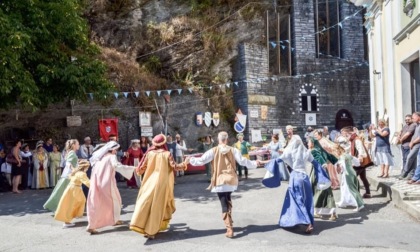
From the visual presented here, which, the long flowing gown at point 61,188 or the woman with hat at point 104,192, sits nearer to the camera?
the woman with hat at point 104,192

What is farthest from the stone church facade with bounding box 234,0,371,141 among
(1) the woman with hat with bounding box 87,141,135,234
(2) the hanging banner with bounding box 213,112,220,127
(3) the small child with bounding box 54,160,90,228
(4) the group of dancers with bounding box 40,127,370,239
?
(1) the woman with hat with bounding box 87,141,135,234

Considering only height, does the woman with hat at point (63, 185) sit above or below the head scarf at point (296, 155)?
below

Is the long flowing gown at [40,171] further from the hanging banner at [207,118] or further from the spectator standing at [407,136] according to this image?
the spectator standing at [407,136]

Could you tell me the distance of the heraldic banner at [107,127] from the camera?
19.0 m

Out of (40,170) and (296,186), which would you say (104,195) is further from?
(40,170)

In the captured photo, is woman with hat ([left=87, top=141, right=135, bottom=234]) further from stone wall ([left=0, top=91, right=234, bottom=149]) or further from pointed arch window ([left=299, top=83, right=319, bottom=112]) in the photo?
pointed arch window ([left=299, top=83, right=319, bottom=112])

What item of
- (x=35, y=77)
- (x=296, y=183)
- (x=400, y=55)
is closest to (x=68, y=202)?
(x=296, y=183)

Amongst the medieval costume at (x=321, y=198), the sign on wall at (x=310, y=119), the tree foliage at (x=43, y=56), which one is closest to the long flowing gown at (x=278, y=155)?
the medieval costume at (x=321, y=198)

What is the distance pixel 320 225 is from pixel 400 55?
32.8 ft

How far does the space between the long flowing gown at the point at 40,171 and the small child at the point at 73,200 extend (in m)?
6.87

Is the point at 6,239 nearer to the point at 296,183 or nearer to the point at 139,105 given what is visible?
the point at 296,183

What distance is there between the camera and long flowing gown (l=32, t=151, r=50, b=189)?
47.8 ft

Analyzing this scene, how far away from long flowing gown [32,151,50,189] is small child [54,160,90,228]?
6.87 meters

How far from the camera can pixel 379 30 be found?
17.5m
